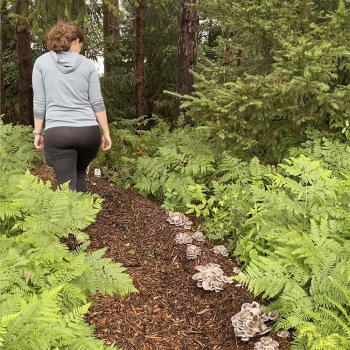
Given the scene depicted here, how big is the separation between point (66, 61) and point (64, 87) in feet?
0.90

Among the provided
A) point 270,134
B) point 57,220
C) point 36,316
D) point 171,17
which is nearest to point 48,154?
point 57,220

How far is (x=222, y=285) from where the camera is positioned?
3.95 m

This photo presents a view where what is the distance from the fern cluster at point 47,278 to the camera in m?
2.26

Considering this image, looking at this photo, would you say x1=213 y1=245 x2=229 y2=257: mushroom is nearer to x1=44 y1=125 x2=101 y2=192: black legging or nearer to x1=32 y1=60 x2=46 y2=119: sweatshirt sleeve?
x1=44 y1=125 x2=101 y2=192: black legging

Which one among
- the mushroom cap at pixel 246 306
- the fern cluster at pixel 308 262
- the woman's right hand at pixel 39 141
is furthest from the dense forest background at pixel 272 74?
the mushroom cap at pixel 246 306

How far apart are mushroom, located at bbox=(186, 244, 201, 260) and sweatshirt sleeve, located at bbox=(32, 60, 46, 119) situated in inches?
88.9

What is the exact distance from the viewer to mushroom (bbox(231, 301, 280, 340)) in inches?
128

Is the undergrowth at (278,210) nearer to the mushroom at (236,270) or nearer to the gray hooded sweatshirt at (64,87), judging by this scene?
the mushroom at (236,270)

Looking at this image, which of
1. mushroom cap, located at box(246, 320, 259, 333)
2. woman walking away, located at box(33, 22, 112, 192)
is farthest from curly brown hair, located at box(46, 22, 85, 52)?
mushroom cap, located at box(246, 320, 259, 333)

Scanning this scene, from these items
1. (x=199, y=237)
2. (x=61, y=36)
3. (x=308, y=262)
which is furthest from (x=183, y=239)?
(x=61, y=36)

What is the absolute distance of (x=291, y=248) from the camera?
3.71 metres

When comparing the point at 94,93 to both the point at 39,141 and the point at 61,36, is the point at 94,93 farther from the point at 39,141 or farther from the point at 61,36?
the point at 39,141

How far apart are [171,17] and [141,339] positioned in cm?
1246

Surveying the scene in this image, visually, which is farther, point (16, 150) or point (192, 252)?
point (16, 150)
